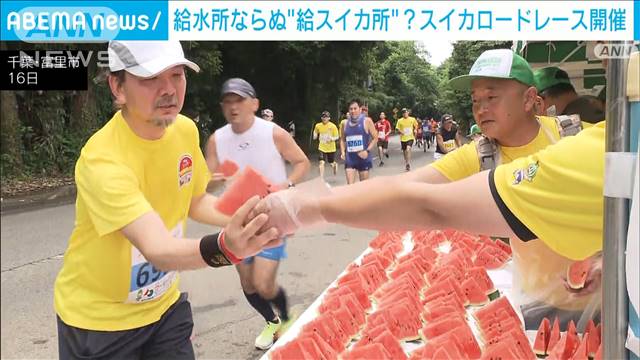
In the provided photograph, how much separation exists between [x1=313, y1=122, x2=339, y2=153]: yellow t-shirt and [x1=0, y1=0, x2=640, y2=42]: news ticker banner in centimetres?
32

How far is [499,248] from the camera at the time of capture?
207 centimetres

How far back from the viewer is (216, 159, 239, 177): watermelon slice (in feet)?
3.11

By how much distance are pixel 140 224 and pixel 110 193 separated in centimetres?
7

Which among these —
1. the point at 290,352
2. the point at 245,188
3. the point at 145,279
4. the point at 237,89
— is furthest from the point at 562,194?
the point at 290,352

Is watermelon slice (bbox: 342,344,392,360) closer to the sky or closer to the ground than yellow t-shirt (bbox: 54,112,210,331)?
closer to the ground

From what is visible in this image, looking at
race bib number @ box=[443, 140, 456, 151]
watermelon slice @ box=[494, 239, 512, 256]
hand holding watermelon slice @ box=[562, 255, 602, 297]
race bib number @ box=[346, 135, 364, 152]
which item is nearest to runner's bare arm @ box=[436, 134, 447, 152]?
race bib number @ box=[443, 140, 456, 151]

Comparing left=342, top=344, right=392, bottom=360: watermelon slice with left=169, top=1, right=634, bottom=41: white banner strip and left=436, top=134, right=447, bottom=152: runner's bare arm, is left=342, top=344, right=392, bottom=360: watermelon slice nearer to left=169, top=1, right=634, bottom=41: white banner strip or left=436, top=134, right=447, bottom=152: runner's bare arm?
left=436, top=134, right=447, bottom=152: runner's bare arm

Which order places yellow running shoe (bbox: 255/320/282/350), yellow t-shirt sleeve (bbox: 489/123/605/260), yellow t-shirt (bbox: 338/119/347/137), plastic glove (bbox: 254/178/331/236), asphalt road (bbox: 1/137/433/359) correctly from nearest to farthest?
1. yellow t-shirt sleeve (bbox: 489/123/605/260)
2. plastic glove (bbox: 254/178/331/236)
3. yellow t-shirt (bbox: 338/119/347/137)
4. yellow running shoe (bbox: 255/320/282/350)
5. asphalt road (bbox: 1/137/433/359)

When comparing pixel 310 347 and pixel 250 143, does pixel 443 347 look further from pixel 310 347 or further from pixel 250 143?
pixel 250 143

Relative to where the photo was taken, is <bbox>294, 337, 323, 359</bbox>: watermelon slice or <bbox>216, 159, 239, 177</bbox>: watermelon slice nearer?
<bbox>216, 159, 239, 177</bbox>: watermelon slice

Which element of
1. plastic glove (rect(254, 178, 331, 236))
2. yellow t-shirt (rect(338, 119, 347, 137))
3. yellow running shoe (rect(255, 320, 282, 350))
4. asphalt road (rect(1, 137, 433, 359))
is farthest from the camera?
asphalt road (rect(1, 137, 433, 359))

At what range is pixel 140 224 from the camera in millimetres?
942

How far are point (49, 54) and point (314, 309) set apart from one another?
3.40 feet

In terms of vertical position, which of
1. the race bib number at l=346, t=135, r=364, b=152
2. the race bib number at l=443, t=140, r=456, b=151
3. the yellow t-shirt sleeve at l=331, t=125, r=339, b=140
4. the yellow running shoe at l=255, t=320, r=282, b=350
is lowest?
the yellow running shoe at l=255, t=320, r=282, b=350
